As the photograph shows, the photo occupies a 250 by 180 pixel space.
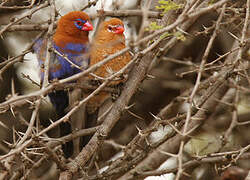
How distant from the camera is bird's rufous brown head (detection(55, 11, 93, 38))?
4.38m

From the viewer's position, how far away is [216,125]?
4.82 m

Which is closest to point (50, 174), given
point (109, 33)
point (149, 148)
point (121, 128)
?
point (121, 128)

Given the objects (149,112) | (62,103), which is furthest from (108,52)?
(149,112)

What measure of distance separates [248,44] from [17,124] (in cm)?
286

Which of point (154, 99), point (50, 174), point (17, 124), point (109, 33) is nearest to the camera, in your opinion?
point (109, 33)

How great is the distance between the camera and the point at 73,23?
14.4 feet

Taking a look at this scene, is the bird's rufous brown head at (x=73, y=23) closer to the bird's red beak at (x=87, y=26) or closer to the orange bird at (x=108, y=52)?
the bird's red beak at (x=87, y=26)

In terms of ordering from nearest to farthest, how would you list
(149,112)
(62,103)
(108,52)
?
(149,112) → (108,52) → (62,103)

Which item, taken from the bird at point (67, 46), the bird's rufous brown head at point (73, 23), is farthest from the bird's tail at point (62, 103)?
the bird's rufous brown head at point (73, 23)

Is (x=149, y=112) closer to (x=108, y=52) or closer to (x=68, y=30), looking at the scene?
(x=108, y=52)

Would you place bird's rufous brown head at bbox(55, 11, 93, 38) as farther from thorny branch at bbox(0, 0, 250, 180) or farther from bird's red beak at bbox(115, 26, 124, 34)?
thorny branch at bbox(0, 0, 250, 180)

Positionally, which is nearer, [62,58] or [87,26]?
[62,58]

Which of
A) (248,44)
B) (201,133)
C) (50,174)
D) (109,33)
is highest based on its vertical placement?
(248,44)

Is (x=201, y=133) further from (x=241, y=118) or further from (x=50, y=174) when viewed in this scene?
(x=50, y=174)
